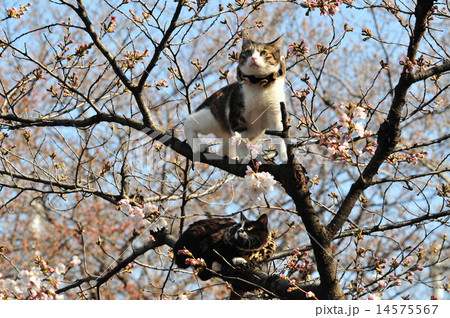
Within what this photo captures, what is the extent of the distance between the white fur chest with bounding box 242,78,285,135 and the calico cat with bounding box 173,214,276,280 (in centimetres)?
89

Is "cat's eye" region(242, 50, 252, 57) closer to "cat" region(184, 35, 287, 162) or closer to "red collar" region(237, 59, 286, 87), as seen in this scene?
"cat" region(184, 35, 287, 162)

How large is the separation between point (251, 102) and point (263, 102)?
0.11 metres

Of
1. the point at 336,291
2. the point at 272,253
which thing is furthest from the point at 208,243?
the point at 336,291

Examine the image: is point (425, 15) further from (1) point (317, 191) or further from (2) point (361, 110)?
(1) point (317, 191)

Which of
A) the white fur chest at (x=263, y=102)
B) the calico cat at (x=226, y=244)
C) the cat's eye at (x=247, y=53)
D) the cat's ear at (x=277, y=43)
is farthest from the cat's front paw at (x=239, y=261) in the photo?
the cat's ear at (x=277, y=43)

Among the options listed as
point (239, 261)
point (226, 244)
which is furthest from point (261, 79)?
point (239, 261)

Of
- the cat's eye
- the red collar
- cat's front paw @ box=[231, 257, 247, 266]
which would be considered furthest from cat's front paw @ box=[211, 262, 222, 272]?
the cat's eye

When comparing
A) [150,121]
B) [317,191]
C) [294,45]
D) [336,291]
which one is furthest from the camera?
[317,191]

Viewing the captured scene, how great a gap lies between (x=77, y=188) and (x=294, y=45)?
217cm

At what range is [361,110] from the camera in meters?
3.46

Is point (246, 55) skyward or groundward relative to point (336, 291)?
skyward

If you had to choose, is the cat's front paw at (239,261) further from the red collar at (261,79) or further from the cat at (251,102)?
the red collar at (261,79)

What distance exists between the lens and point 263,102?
16.5ft

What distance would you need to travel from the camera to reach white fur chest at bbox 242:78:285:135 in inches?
197
